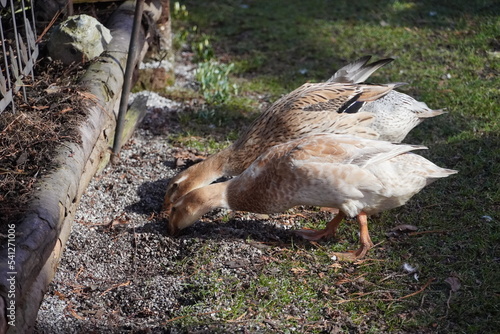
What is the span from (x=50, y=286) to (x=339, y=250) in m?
2.01

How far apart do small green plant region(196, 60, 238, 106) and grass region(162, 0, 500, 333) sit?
0.11 m

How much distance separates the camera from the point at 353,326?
11.8ft

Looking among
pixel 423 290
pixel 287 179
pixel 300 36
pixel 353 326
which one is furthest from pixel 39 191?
pixel 300 36

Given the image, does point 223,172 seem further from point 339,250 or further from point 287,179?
point 339,250

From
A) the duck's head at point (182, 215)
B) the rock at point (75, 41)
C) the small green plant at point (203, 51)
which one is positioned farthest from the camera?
the small green plant at point (203, 51)

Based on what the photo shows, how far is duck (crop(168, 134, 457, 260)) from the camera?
13.6 feet

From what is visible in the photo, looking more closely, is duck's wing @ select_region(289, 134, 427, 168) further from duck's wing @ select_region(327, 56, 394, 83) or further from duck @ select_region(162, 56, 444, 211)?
duck's wing @ select_region(327, 56, 394, 83)

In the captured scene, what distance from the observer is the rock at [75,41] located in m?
5.24

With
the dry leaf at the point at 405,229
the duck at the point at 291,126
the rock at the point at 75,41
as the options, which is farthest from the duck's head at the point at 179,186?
the dry leaf at the point at 405,229

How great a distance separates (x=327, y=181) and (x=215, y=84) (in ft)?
9.86

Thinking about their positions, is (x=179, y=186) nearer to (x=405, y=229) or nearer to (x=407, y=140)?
(x=405, y=229)

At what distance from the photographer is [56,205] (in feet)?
11.6

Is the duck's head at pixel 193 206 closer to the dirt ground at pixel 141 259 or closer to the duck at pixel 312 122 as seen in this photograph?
the dirt ground at pixel 141 259

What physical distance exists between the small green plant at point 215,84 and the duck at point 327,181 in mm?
2297
